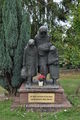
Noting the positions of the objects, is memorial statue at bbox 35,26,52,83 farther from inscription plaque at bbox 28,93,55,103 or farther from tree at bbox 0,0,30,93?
tree at bbox 0,0,30,93

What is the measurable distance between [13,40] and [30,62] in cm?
123

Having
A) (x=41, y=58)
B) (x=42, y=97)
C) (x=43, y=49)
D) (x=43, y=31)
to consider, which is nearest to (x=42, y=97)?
(x=42, y=97)

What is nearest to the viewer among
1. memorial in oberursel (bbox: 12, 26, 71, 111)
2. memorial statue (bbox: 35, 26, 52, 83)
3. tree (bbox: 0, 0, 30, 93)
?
memorial in oberursel (bbox: 12, 26, 71, 111)

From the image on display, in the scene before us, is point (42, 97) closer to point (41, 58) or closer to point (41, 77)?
point (41, 77)

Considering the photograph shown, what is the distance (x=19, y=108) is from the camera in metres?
5.64

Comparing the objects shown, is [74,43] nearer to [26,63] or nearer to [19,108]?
[26,63]

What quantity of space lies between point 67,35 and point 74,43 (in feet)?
1.32

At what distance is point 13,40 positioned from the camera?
7102 millimetres

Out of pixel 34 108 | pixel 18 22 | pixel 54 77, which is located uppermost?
pixel 18 22

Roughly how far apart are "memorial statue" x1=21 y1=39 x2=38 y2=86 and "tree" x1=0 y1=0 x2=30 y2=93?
954 millimetres

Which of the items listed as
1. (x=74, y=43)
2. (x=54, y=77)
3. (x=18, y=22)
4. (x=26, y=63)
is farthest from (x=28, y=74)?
(x=74, y=43)

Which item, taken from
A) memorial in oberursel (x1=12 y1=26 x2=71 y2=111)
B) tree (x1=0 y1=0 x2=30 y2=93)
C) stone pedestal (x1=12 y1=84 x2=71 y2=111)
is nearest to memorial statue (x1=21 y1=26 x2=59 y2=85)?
memorial in oberursel (x1=12 y1=26 x2=71 y2=111)

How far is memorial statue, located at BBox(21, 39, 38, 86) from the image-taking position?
20.2 ft

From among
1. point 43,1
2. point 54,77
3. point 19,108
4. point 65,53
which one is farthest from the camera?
point 43,1
